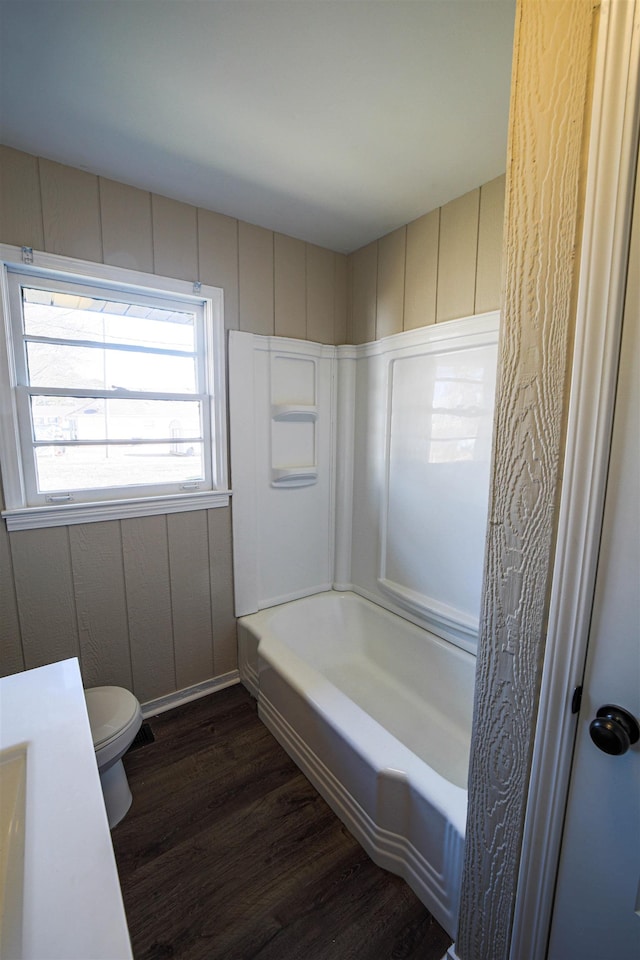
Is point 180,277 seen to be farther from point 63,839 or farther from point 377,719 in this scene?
point 377,719

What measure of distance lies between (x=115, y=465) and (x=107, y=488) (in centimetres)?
12

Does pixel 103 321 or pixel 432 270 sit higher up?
pixel 432 270

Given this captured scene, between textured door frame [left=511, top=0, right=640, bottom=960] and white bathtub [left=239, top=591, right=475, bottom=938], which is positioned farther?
white bathtub [left=239, top=591, right=475, bottom=938]

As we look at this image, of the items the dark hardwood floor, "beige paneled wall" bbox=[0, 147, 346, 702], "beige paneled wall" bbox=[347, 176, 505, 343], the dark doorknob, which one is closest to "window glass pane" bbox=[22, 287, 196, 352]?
"beige paneled wall" bbox=[0, 147, 346, 702]

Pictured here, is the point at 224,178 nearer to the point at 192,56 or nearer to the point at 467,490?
the point at 192,56

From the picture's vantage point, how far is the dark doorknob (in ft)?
2.20

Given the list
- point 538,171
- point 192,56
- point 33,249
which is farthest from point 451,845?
point 33,249

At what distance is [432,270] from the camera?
6.37ft

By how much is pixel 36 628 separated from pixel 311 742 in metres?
1.27

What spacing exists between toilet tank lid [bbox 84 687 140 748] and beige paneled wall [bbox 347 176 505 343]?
2171 millimetres

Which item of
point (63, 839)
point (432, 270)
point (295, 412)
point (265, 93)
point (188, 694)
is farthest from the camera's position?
point (295, 412)

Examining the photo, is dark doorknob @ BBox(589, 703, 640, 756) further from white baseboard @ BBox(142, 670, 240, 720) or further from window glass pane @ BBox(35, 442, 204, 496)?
white baseboard @ BBox(142, 670, 240, 720)

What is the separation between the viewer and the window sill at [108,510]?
5.41 ft

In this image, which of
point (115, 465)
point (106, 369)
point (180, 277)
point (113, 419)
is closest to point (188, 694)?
point (115, 465)
